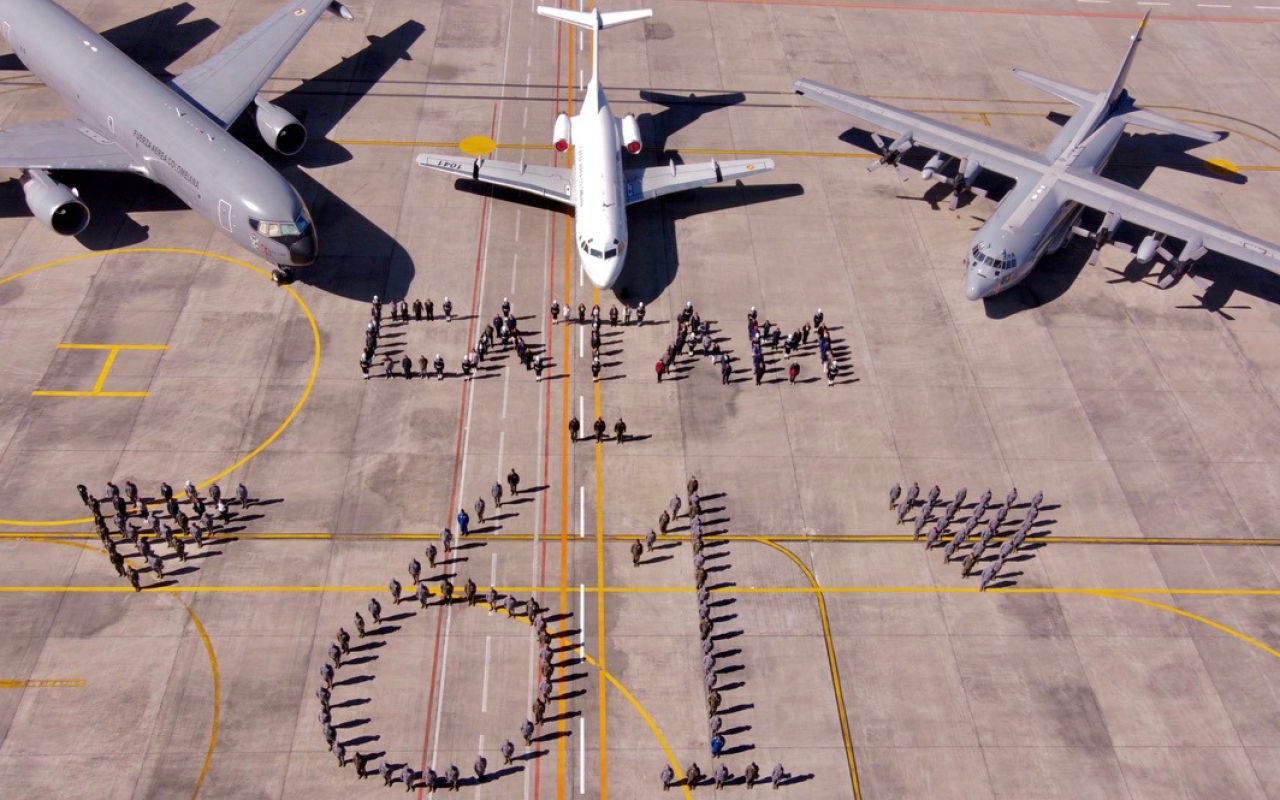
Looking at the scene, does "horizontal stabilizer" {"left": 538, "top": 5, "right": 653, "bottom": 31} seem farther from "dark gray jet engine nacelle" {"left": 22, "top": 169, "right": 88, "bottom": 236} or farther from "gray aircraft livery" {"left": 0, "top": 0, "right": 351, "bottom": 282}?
"dark gray jet engine nacelle" {"left": 22, "top": 169, "right": 88, "bottom": 236}

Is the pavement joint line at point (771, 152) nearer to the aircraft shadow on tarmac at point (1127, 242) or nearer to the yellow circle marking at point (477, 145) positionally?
the yellow circle marking at point (477, 145)

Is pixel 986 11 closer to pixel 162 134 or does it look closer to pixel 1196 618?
pixel 1196 618

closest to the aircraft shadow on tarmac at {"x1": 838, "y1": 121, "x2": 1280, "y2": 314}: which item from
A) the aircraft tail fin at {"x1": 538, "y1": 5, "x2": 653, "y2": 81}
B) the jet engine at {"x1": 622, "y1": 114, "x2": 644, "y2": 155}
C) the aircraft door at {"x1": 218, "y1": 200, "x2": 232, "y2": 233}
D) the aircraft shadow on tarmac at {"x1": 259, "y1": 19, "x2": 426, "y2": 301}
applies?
the jet engine at {"x1": 622, "y1": 114, "x2": 644, "y2": 155}

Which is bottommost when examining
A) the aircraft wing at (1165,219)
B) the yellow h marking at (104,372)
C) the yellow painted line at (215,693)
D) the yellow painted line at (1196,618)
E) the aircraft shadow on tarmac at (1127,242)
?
the yellow painted line at (215,693)

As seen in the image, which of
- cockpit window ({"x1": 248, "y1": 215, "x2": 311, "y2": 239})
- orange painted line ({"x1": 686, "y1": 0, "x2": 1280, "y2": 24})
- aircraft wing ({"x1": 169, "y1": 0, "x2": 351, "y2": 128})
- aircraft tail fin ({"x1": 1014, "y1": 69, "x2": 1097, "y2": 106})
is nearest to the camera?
cockpit window ({"x1": 248, "y1": 215, "x2": 311, "y2": 239})

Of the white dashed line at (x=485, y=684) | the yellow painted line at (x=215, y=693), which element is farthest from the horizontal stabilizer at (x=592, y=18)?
the yellow painted line at (x=215, y=693)

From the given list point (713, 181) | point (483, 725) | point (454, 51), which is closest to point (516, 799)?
point (483, 725)

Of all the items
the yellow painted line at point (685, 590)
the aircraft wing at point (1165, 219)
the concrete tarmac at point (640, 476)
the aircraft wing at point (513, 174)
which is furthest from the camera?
the aircraft wing at point (513, 174)
